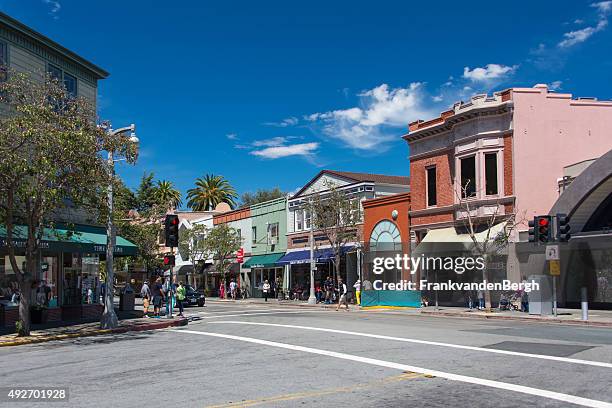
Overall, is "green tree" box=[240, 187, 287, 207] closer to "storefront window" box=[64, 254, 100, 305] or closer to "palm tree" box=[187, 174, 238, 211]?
"palm tree" box=[187, 174, 238, 211]

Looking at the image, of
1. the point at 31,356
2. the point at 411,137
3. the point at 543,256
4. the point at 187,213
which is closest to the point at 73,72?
the point at 31,356

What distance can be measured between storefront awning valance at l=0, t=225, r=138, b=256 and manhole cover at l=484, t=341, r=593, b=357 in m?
13.2

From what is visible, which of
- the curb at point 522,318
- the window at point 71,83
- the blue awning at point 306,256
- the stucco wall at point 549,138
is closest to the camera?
the curb at point 522,318

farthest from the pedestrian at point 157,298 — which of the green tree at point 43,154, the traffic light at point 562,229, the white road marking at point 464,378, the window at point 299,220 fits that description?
→ the window at point 299,220

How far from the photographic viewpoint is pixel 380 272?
39.7m

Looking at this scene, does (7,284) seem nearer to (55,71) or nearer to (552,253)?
(55,71)

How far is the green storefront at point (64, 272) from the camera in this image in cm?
2284

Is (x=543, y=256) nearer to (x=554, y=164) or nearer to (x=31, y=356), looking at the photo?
(x=554, y=164)

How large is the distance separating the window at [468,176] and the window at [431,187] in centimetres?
276

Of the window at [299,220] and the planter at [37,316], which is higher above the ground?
the window at [299,220]

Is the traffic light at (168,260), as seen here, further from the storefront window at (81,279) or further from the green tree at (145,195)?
the green tree at (145,195)

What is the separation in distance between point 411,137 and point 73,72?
20.3 meters

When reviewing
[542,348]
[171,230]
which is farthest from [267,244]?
[542,348]

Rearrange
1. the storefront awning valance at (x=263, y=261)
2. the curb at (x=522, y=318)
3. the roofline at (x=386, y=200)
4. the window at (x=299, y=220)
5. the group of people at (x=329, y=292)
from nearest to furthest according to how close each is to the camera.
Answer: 1. the curb at (x=522, y=318)
2. the roofline at (x=386, y=200)
3. the group of people at (x=329, y=292)
4. the window at (x=299, y=220)
5. the storefront awning valance at (x=263, y=261)
